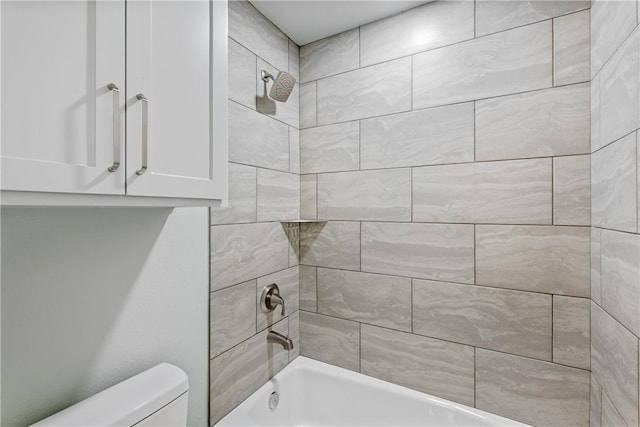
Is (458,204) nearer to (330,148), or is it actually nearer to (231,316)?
(330,148)

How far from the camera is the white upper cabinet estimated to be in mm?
559

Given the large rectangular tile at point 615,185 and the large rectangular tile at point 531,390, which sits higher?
the large rectangular tile at point 615,185

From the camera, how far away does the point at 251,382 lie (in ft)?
5.27

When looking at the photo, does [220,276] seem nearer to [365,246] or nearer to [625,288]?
[365,246]

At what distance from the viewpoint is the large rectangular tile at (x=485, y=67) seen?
4.48ft

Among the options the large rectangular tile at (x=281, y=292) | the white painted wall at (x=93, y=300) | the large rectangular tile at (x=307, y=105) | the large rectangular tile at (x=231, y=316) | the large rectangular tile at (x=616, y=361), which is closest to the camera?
the white painted wall at (x=93, y=300)

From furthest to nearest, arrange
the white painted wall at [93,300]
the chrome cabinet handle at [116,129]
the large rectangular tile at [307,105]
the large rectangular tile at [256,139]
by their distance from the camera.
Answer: the large rectangular tile at [307,105] → the large rectangular tile at [256,139] → the white painted wall at [93,300] → the chrome cabinet handle at [116,129]

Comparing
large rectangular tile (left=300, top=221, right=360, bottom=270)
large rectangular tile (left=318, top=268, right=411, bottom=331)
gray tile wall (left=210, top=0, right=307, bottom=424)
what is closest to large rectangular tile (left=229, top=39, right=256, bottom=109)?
gray tile wall (left=210, top=0, right=307, bottom=424)

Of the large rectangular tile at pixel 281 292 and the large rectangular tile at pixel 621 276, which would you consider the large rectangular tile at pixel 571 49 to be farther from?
the large rectangular tile at pixel 281 292

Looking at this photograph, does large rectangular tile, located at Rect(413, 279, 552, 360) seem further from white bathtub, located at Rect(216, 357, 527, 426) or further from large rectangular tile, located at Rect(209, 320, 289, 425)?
large rectangular tile, located at Rect(209, 320, 289, 425)

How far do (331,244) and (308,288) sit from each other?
320 mm

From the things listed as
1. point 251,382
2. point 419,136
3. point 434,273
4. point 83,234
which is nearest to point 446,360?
point 434,273

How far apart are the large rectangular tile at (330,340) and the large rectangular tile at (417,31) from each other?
4.90ft

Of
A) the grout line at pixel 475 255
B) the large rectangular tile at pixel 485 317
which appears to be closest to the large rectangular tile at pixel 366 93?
the grout line at pixel 475 255
